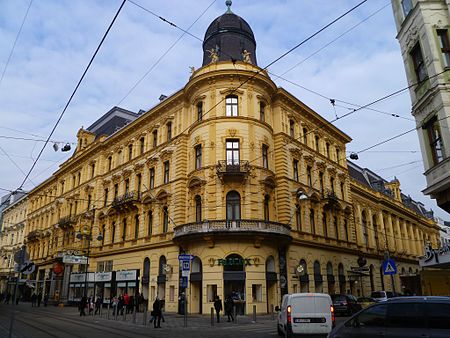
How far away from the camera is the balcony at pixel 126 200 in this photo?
36031mm

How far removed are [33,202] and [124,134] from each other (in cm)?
3571

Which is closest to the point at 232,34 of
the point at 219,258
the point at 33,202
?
the point at 219,258

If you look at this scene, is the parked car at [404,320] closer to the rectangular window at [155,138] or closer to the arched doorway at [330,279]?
the arched doorway at [330,279]

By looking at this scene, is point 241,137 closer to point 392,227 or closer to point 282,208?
point 282,208

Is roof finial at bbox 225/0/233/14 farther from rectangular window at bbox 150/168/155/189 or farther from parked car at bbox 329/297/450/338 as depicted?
parked car at bbox 329/297/450/338

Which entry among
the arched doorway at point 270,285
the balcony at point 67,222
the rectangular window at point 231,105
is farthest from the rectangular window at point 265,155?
the balcony at point 67,222

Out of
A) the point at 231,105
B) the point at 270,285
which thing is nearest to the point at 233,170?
the point at 231,105

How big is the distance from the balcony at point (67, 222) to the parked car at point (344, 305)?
3266 cm

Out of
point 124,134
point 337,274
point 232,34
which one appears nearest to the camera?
point 232,34

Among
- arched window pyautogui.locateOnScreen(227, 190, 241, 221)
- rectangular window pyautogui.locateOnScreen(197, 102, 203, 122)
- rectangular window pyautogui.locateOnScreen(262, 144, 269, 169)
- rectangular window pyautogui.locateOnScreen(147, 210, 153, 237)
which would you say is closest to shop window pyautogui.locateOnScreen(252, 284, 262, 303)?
arched window pyautogui.locateOnScreen(227, 190, 241, 221)

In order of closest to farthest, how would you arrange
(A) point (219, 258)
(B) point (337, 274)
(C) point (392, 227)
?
(A) point (219, 258)
(B) point (337, 274)
(C) point (392, 227)

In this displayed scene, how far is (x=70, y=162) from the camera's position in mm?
50938

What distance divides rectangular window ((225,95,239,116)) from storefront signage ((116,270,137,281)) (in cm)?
1607

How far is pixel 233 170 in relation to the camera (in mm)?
27766
